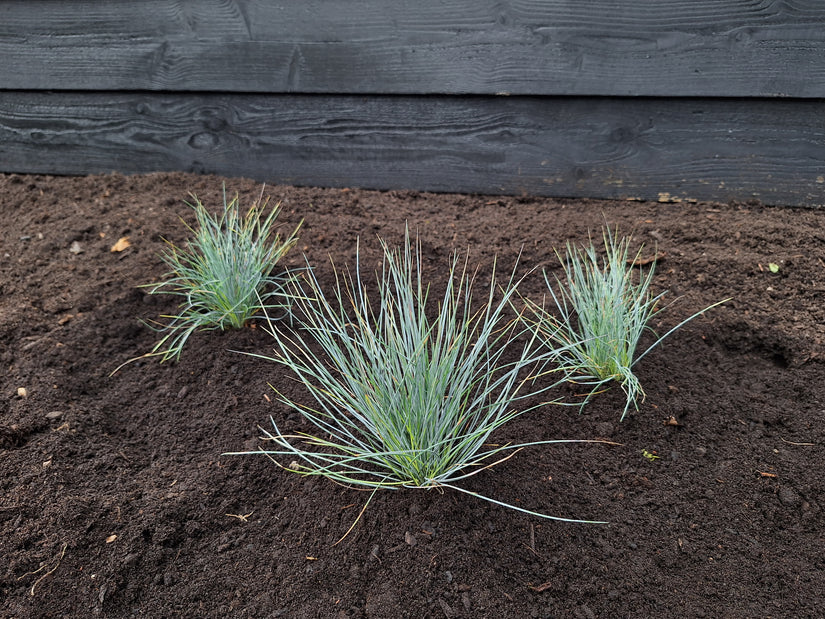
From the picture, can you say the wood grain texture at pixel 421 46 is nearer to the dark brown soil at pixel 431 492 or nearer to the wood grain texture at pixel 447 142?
the wood grain texture at pixel 447 142

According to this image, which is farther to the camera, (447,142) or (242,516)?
(447,142)

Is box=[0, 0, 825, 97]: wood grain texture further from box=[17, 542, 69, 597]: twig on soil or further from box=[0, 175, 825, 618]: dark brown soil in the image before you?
box=[17, 542, 69, 597]: twig on soil

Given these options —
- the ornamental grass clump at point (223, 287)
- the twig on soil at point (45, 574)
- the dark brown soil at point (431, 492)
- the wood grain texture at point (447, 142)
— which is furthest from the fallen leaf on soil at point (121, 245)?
the twig on soil at point (45, 574)

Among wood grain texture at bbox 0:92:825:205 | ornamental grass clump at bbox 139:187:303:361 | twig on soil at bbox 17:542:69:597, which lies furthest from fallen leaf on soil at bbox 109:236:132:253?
twig on soil at bbox 17:542:69:597

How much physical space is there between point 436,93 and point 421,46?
206 millimetres

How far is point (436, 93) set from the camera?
105 inches

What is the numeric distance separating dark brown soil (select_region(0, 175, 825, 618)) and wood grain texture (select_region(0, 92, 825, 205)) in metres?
0.41

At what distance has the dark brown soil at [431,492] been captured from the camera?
49.1 inches

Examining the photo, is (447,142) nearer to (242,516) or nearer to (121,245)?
(121,245)

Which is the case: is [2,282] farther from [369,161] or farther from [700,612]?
[700,612]

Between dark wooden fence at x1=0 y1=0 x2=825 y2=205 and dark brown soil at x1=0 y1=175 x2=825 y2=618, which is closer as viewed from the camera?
dark brown soil at x1=0 y1=175 x2=825 y2=618

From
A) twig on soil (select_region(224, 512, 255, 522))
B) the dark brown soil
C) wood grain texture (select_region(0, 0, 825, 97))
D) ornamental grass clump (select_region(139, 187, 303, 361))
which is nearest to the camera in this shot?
the dark brown soil

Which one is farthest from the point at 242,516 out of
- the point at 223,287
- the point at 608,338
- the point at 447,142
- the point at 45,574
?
the point at 447,142

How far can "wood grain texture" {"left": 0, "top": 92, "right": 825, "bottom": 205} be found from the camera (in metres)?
2.47
